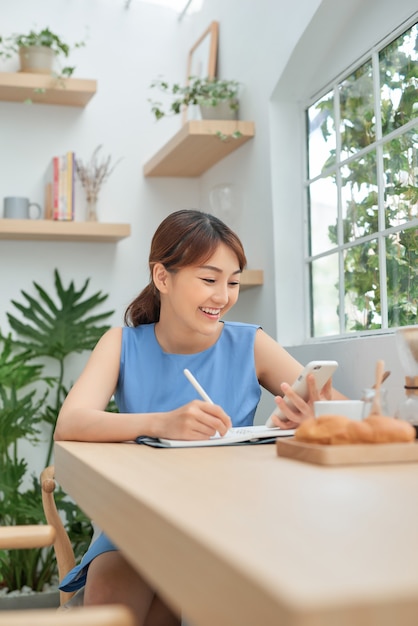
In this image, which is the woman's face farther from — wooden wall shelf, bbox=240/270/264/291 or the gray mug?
the gray mug

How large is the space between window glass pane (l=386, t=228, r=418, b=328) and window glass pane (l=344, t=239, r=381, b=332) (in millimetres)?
77

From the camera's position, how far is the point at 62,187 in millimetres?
3646

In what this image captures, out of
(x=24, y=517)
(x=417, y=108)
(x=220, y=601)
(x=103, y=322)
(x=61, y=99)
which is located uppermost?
(x=61, y=99)

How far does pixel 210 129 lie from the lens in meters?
3.27

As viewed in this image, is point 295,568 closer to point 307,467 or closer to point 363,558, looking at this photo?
point 363,558

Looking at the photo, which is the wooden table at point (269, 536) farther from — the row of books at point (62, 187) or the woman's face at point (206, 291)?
the row of books at point (62, 187)

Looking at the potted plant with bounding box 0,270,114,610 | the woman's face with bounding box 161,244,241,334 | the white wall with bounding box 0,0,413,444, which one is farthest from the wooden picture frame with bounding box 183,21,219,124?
the woman's face with bounding box 161,244,241,334

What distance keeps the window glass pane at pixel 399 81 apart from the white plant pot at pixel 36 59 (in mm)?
1672

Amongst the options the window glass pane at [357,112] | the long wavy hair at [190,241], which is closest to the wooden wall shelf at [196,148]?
the window glass pane at [357,112]

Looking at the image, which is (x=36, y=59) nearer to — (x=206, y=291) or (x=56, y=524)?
(x=206, y=291)

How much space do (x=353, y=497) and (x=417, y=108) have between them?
68.8 inches

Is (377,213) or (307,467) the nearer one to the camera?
(307,467)

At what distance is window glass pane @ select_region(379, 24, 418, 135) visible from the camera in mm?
2383

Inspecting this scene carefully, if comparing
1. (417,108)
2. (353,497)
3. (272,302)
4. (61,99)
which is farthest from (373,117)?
(353,497)
